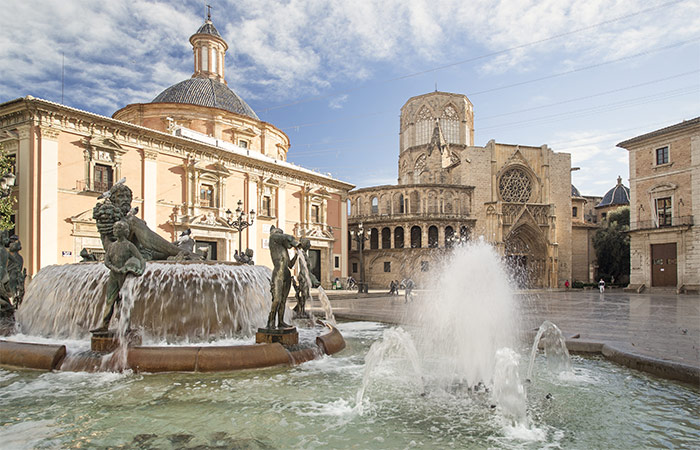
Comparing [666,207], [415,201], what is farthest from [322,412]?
[415,201]

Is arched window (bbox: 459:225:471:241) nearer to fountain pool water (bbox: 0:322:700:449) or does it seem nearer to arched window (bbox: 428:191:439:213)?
arched window (bbox: 428:191:439:213)

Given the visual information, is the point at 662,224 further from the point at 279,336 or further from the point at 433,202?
the point at 279,336

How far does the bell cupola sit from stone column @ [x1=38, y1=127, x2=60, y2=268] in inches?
675

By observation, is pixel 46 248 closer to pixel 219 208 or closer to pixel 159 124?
pixel 219 208

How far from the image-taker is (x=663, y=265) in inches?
1172

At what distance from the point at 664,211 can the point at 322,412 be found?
3414cm

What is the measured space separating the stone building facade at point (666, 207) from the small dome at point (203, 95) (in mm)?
28235

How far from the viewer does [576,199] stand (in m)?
49.0

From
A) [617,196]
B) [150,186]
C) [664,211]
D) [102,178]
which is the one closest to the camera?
[102,178]

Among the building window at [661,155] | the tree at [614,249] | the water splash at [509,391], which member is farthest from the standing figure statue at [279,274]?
the tree at [614,249]

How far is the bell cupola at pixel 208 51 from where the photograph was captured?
33594mm

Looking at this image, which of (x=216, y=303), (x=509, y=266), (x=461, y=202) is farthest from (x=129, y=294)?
(x=509, y=266)

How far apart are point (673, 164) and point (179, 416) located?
34.8m

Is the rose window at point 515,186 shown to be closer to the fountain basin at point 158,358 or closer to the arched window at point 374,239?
the arched window at point 374,239
